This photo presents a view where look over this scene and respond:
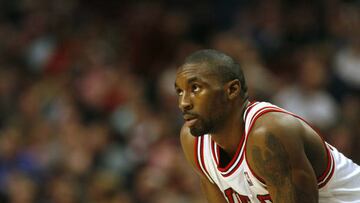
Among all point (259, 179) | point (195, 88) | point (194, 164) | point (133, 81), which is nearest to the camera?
point (259, 179)

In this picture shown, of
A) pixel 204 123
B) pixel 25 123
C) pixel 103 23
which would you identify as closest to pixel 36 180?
pixel 25 123

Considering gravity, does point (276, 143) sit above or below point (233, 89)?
below

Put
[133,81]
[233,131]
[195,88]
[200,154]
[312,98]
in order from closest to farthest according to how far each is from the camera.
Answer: [195,88] < [233,131] < [200,154] < [312,98] < [133,81]

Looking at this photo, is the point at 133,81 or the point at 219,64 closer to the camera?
the point at 219,64

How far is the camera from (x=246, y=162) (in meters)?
4.22

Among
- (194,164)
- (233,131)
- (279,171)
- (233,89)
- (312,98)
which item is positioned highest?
(312,98)

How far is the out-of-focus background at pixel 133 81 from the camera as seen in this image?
28.9 ft

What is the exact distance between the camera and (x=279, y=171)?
397cm

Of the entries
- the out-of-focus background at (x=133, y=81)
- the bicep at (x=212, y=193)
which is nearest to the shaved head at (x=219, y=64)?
the bicep at (x=212, y=193)

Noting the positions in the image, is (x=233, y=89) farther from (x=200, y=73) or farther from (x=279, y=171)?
(x=279, y=171)

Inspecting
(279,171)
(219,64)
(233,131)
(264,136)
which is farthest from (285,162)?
(219,64)

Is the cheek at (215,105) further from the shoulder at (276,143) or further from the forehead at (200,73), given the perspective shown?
the shoulder at (276,143)

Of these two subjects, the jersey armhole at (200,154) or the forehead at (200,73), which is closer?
→ the forehead at (200,73)

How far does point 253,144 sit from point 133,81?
632 centimetres
